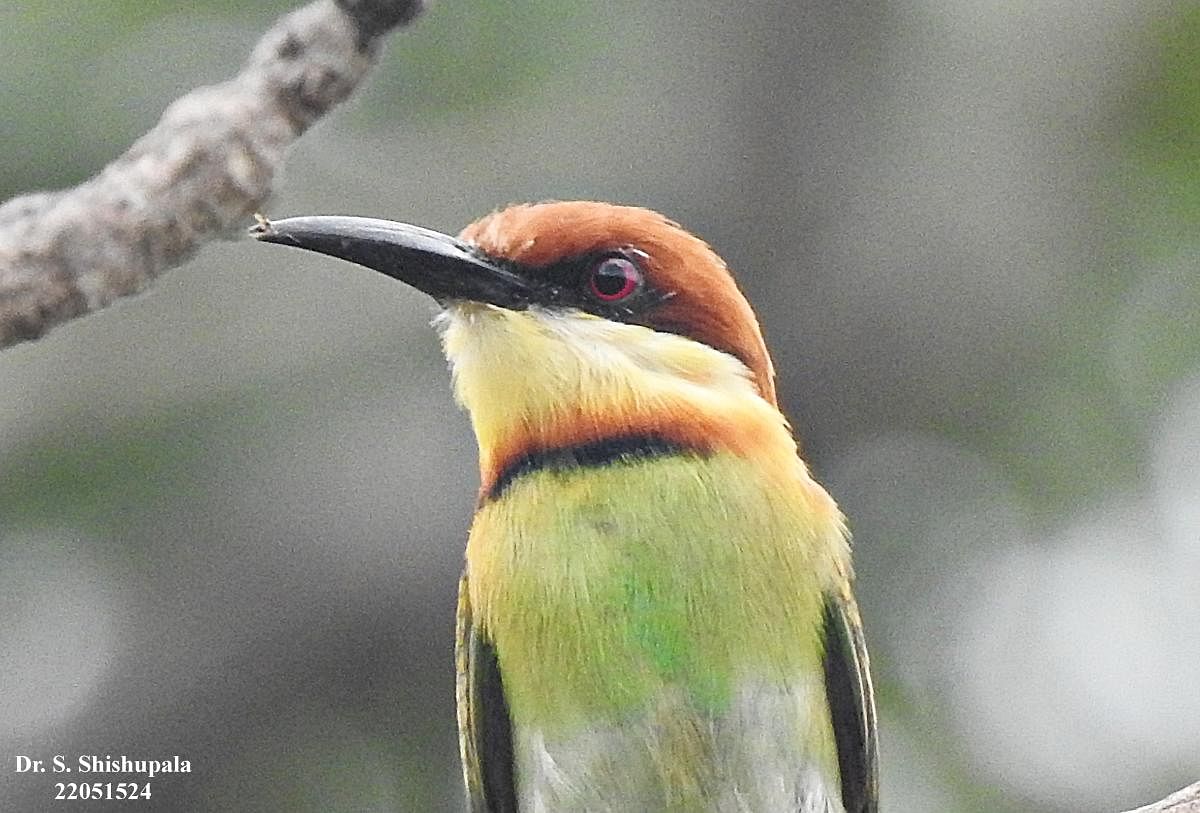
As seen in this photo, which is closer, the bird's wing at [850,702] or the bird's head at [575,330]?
the bird's head at [575,330]

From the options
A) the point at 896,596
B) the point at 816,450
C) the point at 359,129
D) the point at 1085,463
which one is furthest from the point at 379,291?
the point at 1085,463

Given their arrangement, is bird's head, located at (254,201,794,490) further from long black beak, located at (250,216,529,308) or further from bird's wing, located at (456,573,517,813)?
bird's wing, located at (456,573,517,813)

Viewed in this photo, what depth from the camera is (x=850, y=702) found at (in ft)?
6.54

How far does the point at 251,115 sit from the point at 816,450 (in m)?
1.39

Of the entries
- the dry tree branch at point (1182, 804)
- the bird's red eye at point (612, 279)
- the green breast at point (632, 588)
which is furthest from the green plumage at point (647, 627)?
the dry tree branch at point (1182, 804)

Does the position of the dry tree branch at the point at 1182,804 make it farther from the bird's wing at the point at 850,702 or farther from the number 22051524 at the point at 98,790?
the number 22051524 at the point at 98,790

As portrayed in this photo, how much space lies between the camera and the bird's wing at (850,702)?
6.43 feet

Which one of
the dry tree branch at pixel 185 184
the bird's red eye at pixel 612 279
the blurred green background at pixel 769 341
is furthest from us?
the blurred green background at pixel 769 341

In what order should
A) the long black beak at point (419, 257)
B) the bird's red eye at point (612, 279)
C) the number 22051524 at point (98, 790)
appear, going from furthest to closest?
the number 22051524 at point (98, 790)
the bird's red eye at point (612, 279)
the long black beak at point (419, 257)

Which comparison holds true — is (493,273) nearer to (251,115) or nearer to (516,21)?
(251,115)

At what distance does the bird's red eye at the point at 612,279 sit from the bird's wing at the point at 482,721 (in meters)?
0.34

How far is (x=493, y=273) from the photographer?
1.86 meters

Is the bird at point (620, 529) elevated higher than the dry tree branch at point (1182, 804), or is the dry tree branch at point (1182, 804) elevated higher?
the bird at point (620, 529)

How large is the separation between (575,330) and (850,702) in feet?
1.72
